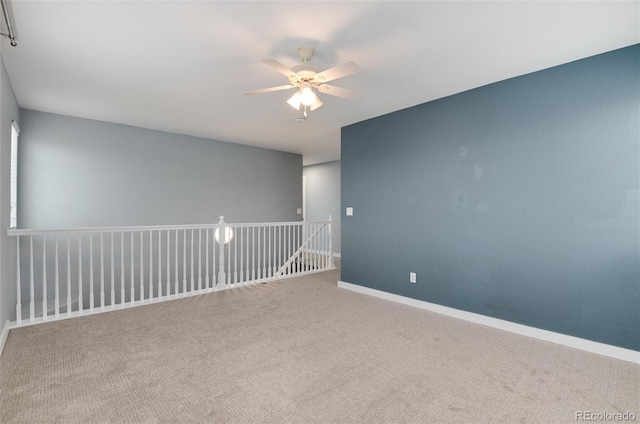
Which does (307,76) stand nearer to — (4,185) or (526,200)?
(526,200)

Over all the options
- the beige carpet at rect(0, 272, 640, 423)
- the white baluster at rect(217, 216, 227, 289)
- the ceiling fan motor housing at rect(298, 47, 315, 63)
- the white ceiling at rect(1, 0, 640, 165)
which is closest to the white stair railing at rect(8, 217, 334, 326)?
the white baluster at rect(217, 216, 227, 289)

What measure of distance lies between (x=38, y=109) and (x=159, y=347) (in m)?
3.78

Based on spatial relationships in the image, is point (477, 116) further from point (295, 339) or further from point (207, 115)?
point (207, 115)

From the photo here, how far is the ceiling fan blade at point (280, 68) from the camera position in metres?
2.07

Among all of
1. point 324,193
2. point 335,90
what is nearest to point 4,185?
point 335,90

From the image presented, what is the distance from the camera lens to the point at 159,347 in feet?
8.45

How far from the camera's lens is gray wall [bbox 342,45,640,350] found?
2.43 m

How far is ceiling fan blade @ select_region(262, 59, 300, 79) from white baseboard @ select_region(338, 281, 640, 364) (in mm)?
2942

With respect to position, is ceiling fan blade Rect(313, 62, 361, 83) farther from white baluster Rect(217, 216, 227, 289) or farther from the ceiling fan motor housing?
white baluster Rect(217, 216, 227, 289)

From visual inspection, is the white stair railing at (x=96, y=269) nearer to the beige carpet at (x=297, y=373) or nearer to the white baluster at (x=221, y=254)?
the white baluster at (x=221, y=254)

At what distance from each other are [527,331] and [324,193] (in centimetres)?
621

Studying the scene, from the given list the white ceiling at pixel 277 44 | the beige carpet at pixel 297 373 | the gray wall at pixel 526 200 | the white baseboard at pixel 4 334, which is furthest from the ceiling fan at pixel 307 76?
the white baseboard at pixel 4 334

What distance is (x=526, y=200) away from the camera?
9.48 ft

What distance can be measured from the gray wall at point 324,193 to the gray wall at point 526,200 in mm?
3973
